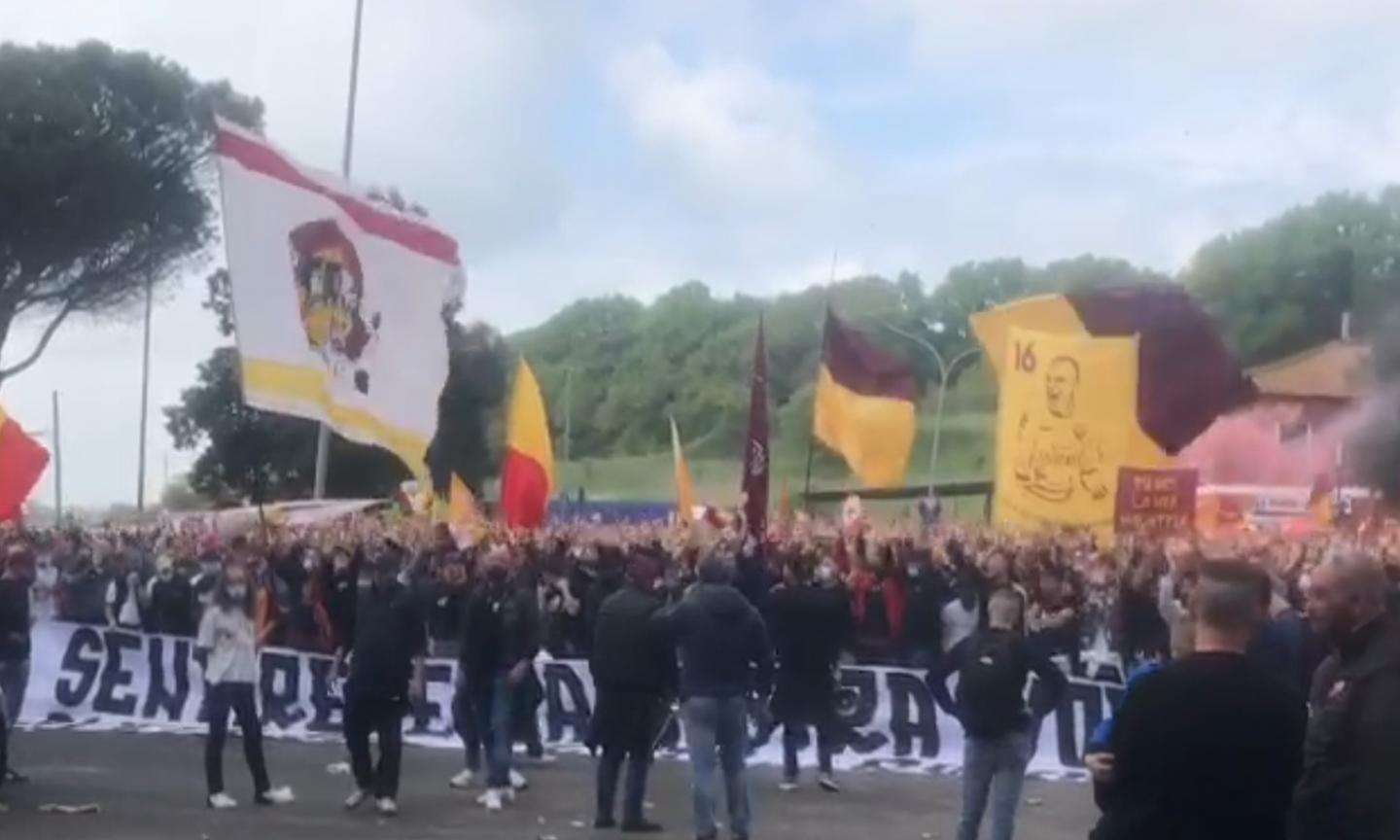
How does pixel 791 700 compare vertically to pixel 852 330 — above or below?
below

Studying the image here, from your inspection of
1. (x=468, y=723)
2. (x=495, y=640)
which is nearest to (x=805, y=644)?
(x=495, y=640)

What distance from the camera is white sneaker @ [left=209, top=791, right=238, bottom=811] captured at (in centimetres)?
1462

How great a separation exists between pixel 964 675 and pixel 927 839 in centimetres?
337

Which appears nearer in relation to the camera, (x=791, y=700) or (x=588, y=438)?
(x=791, y=700)

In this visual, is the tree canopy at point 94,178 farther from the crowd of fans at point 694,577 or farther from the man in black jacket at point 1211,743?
the man in black jacket at point 1211,743

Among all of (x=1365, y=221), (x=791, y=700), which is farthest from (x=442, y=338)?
(x=1365, y=221)

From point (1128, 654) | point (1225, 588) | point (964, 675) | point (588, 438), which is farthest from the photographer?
point (588, 438)

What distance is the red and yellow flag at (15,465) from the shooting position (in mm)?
21750

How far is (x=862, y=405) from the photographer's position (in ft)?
94.0

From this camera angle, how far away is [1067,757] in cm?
1822

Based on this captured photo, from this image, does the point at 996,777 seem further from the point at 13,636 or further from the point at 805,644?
the point at 13,636

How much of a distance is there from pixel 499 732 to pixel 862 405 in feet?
46.3

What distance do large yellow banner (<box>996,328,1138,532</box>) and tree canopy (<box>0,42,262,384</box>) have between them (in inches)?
1342

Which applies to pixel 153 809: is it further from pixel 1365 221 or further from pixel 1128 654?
pixel 1365 221
